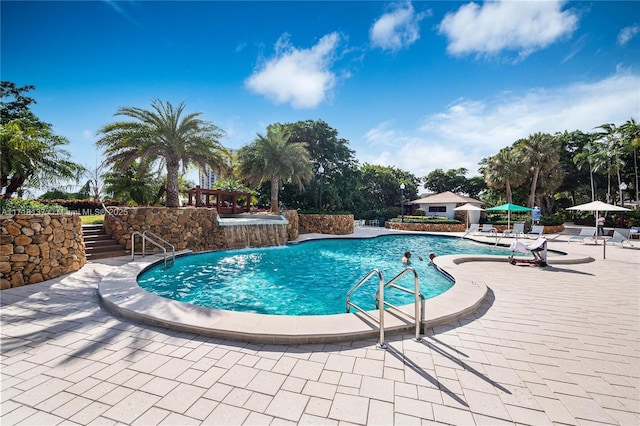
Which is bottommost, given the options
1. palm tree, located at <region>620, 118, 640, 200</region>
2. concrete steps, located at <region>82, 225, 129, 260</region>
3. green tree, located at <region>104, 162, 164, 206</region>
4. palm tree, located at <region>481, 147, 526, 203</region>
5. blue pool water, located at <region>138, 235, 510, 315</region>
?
blue pool water, located at <region>138, 235, 510, 315</region>

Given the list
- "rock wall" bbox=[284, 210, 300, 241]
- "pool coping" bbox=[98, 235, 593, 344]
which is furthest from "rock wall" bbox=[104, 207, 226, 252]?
"pool coping" bbox=[98, 235, 593, 344]

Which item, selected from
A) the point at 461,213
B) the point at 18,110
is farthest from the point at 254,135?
the point at 461,213

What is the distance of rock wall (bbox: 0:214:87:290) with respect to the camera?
19.9 ft

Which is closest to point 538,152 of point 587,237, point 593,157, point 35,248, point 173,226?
point 593,157

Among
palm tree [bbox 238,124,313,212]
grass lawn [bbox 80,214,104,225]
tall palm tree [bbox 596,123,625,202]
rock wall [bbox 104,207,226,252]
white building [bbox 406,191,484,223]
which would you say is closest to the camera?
rock wall [bbox 104,207,226,252]

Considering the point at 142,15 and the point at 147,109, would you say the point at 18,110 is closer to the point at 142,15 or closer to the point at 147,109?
the point at 147,109

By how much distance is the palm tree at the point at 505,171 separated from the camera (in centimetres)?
2592

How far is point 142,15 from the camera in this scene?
814 cm

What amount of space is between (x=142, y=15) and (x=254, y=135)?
1125 centimetres

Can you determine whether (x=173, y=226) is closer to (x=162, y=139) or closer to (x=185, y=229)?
(x=185, y=229)

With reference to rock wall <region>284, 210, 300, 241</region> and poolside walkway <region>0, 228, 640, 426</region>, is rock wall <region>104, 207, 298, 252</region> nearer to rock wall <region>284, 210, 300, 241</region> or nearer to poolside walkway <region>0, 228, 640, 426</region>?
rock wall <region>284, 210, 300, 241</region>

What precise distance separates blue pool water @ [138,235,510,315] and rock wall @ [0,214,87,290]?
2.01m

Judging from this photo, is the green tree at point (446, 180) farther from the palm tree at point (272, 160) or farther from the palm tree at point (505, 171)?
the palm tree at point (272, 160)

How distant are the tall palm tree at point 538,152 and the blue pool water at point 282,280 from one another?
A: 17.9m
